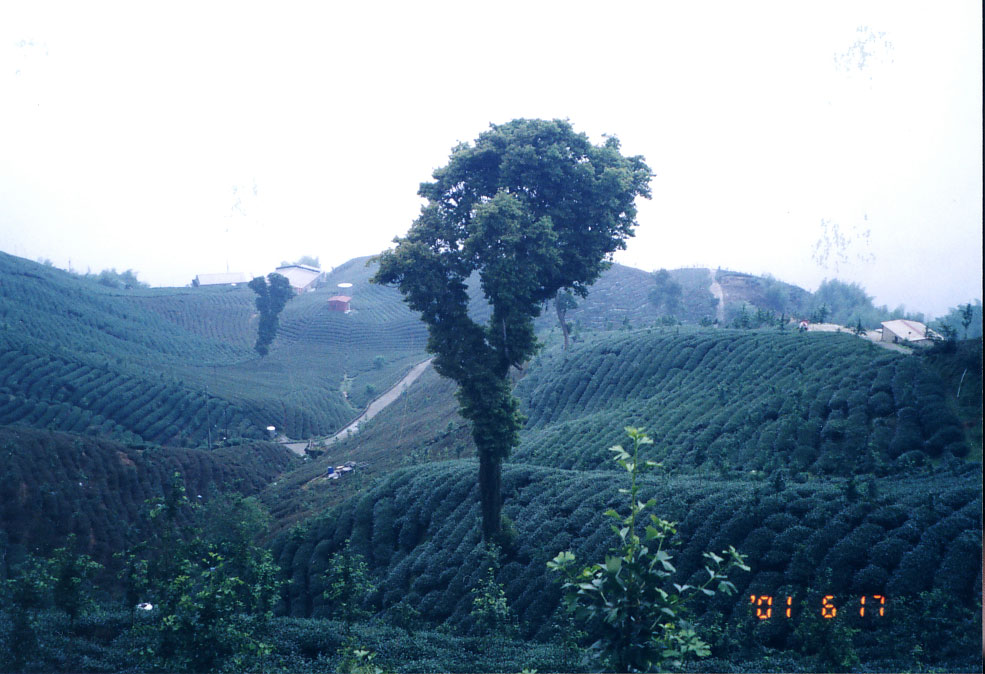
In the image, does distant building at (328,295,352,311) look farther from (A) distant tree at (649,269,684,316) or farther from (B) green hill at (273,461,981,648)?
(A) distant tree at (649,269,684,316)

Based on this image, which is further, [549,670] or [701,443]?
[701,443]

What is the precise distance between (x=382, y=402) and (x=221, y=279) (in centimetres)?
2592

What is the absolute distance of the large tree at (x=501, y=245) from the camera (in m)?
11.8

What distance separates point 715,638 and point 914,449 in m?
6.77

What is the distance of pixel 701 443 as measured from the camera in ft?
48.5

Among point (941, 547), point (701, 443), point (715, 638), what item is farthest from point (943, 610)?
point (701, 443)

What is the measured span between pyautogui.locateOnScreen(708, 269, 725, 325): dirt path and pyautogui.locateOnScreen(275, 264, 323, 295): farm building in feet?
93.1

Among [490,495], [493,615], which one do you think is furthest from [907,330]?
[493,615]

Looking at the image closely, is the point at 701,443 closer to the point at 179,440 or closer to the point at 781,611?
the point at 781,611

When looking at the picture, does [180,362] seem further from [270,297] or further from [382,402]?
[382,402]

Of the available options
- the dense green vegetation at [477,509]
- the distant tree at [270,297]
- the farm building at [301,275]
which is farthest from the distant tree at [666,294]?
the distant tree at [270,297]

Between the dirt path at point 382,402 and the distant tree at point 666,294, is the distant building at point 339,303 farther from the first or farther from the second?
the distant tree at point 666,294

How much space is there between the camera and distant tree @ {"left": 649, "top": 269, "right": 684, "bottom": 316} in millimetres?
40094

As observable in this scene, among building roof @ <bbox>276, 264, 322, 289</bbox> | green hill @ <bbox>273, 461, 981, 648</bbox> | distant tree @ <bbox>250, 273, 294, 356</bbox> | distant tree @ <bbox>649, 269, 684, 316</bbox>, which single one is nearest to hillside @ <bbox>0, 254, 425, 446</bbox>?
distant tree @ <bbox>250, 273, 294, 356</bbox>
